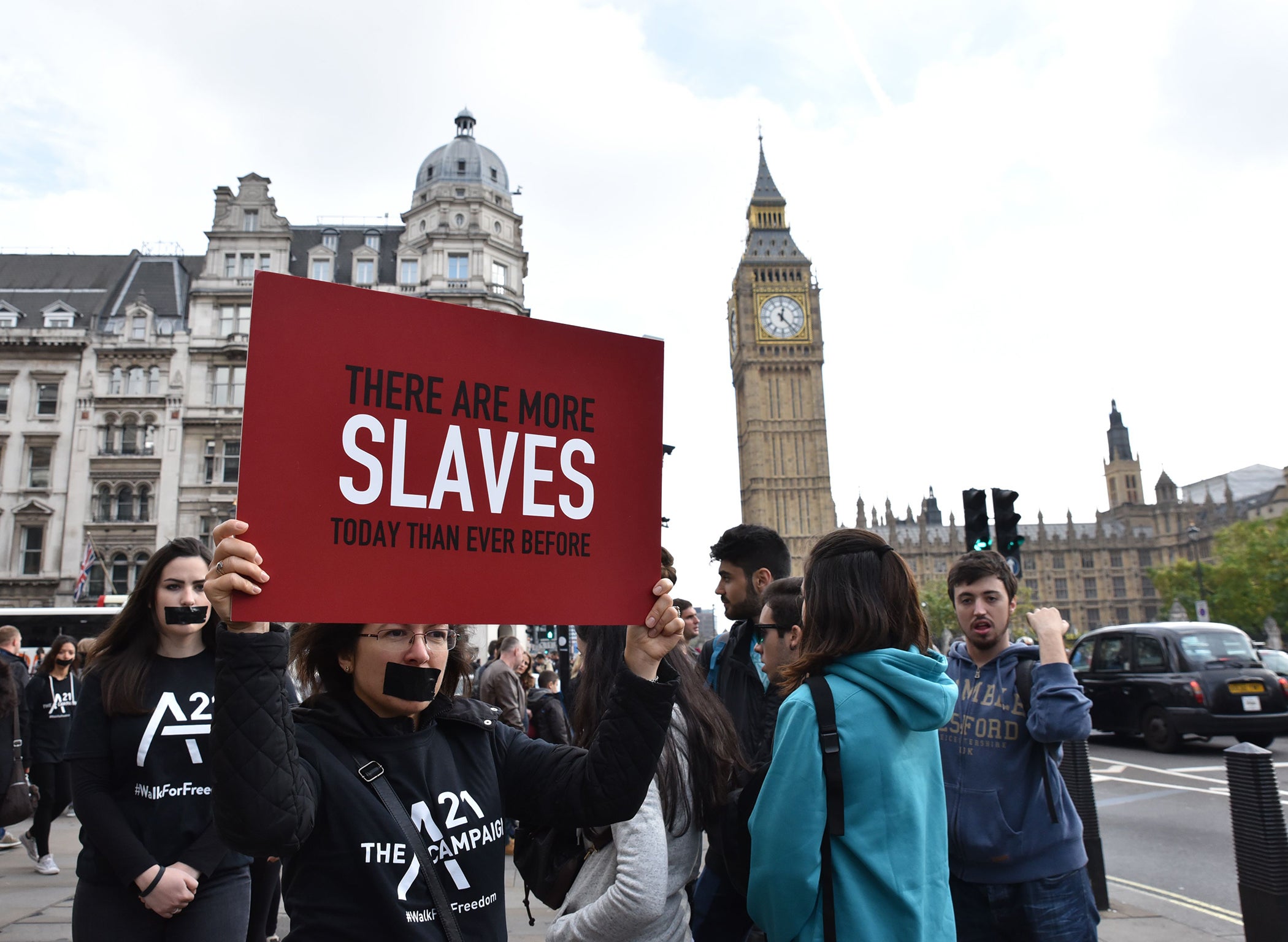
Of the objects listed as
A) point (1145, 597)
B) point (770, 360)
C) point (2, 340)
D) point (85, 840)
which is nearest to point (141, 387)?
point (2, 340)

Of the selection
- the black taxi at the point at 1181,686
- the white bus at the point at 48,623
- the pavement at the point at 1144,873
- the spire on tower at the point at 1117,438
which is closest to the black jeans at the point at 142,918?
the pavement at the point at 1144,873

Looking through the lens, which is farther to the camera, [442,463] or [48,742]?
[48,742]

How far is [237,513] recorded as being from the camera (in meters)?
1.72

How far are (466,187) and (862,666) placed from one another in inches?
1434

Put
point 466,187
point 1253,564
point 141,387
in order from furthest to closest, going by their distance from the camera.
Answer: point 1253,564
point 466,187
point 141,387

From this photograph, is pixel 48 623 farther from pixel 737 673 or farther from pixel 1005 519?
pixel 737 673

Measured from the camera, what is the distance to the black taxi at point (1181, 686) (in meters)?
11.4

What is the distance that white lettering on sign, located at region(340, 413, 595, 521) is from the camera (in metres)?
1.89

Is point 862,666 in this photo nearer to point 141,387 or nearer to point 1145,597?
point 141,387

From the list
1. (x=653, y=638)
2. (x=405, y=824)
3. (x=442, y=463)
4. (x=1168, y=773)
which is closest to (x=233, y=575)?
(x=442, y=463)

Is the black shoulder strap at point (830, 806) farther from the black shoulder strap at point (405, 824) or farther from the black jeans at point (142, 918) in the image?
the black jeans at point (142, 918)

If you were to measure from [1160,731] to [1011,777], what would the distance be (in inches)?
431

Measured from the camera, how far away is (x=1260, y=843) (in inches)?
176

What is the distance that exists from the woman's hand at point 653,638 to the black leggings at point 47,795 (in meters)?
6.93
